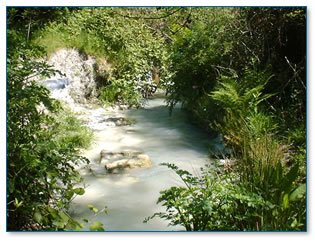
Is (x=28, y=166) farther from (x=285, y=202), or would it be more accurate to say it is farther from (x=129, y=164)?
(x=285, y=202)

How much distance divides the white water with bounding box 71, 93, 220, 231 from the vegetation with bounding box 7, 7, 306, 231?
118 millimetres

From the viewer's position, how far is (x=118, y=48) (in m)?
5.92

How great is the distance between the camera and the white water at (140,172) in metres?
2.29

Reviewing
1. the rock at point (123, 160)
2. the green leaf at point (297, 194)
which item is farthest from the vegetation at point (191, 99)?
the rock at point (123, 160)

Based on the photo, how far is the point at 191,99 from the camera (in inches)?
182

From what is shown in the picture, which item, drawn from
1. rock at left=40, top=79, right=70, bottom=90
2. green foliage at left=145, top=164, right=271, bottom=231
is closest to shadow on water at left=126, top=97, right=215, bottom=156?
rock at left=40, top=79, right=70, bottom=90

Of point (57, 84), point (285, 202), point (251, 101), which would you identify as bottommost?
point (285, 202)

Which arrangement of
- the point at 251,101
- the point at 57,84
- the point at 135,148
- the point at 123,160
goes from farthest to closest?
the point at 57,84 → the point at 251,101 → the point at 135,148 → the point at 123,160

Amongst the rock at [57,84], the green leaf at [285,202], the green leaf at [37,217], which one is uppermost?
the rock at [57,84]

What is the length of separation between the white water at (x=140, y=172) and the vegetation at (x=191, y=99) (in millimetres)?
118

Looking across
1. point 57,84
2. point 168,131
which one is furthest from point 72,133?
point 57,84

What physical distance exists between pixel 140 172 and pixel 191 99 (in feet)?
6.65

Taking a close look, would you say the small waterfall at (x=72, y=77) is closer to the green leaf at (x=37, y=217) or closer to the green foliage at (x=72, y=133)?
the green foliage at (x=72, y=133)

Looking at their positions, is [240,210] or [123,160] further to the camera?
[123,160]
